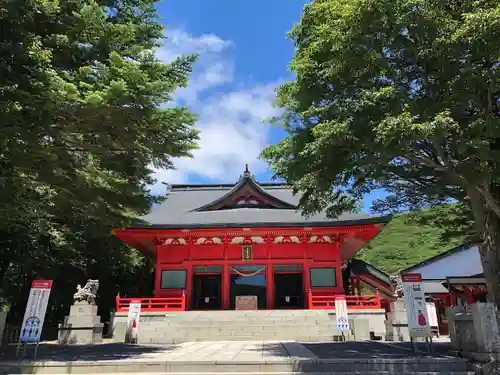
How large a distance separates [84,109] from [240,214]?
42.4 ft

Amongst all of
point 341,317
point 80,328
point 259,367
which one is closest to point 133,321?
point 80,328

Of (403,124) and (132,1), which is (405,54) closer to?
(403,124)

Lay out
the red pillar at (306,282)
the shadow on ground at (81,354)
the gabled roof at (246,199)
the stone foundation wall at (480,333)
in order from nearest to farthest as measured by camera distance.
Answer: the stone foundation wall at (480,333), the shadow on ground at (81,354), the red pillar at (306,282), the gabled roof at (246,199)

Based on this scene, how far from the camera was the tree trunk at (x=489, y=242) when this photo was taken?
8807 mm

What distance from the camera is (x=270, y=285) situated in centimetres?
1967

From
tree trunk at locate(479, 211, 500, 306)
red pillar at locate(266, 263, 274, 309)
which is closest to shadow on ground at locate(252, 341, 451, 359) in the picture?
tree trunk at locate(479, 211, 500, 306)

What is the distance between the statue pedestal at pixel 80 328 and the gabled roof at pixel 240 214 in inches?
169

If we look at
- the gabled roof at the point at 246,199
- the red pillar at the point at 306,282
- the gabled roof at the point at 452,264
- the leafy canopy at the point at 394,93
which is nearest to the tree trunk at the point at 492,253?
the leafy canopy at the point at 394,93

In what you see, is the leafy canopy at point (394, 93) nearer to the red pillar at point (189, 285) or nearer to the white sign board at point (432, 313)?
the red pillar at point (189, 285)

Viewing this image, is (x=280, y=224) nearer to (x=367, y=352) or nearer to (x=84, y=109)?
(x=367, y=352)

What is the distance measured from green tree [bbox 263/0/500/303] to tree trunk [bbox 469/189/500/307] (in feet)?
0.08

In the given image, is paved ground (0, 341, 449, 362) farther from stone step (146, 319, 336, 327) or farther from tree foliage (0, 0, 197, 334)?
stone step (146, 319, 336, 327)

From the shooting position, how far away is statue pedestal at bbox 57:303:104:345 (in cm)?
1402

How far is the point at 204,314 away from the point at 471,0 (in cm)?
1411
